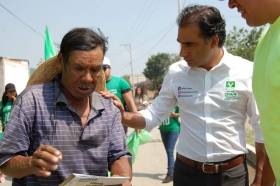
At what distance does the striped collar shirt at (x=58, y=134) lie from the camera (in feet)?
5.99

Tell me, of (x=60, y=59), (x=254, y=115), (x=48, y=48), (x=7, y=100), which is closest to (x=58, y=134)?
(x=60, y=59)

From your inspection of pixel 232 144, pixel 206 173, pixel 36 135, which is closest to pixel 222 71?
pixel 232 144

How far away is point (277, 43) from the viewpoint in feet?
4.83

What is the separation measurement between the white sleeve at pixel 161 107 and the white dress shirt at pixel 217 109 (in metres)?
0.16

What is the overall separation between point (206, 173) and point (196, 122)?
40 centimetres

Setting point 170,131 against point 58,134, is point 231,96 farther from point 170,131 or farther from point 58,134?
point 170,131

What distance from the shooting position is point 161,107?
3102 mm

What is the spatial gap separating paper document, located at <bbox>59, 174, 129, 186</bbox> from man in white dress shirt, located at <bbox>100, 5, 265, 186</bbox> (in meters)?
1.15

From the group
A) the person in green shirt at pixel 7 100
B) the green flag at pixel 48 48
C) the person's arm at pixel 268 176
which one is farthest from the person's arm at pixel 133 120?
the person in green shirt at pixel 7 100

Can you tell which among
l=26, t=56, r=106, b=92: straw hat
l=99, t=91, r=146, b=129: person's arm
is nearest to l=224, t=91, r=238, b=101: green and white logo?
l=99, t=91, r=146, b=129: person's arm

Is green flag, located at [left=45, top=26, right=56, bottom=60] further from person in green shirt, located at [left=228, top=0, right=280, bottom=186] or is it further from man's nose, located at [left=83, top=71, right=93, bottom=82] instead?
person in green shirt, located at [left=228, top=0, right=280, bottom=186]

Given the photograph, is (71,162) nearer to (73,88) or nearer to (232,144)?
(73,88)

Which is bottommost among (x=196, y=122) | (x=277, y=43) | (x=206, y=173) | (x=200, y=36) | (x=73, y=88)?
(x=206, y=173)

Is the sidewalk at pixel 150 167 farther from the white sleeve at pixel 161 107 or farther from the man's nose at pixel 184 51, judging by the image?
the man's nose at pixel 184 51
